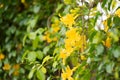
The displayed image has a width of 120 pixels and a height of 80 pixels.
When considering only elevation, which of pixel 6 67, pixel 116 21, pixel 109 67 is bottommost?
pixel 109 67

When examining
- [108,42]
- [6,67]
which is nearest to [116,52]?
[108,42]

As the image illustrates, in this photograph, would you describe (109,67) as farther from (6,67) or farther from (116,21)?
(6,67)

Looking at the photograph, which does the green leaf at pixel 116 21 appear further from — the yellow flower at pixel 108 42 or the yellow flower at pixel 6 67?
the yellow flower at pixel 6 67

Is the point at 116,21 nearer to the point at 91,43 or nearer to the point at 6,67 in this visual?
the point at 91,43

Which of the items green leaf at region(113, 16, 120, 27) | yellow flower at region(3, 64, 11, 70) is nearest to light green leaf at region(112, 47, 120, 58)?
green leaf at region(113, 16, 120, 27)

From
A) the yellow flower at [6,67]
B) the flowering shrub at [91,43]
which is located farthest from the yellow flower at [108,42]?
the yellow flower at [6,67]

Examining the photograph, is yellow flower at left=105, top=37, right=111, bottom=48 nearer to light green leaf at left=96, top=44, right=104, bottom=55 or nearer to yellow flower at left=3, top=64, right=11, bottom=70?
light green leaf at left=96, top=44, right=104, bottom=55

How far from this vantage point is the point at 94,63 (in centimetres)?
168

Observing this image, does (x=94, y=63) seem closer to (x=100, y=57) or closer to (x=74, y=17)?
(x=100, y=57)

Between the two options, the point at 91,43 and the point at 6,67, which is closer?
the point at 91,43

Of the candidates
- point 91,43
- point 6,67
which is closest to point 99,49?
point 91,43

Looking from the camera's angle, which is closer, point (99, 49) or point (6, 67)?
point (99, 49)

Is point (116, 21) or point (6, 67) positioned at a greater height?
point (6, 67)

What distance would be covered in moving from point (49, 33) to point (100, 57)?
829 millimetres
